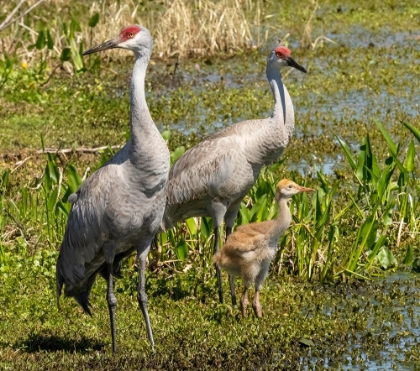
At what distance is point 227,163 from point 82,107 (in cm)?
555

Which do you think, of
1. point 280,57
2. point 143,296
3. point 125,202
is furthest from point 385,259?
point 125,202

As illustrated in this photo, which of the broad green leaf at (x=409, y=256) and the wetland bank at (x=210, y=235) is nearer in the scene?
the wetland bank at (x=210, y=235)

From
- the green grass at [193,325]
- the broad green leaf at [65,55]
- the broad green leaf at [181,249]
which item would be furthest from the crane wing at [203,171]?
the broad green leaf at [65,55]

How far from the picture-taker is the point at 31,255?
7926 mm

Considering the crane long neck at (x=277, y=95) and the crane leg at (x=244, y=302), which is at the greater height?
the crane long neck at (x=277, y=95)

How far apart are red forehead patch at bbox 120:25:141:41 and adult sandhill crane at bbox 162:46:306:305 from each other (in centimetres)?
127

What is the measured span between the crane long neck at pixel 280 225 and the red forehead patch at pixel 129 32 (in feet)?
4.85

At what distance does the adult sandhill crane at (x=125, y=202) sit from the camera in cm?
597

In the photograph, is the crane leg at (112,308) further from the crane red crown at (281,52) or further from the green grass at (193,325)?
the crane red crown at (281,52)

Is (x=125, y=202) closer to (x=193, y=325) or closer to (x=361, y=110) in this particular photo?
(x=193, y=325)

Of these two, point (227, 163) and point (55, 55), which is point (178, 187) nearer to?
point (227, 163)

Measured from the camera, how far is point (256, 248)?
6582mm

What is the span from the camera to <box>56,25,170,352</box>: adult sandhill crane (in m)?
5.97

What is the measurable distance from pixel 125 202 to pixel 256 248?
1040 mm
